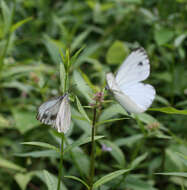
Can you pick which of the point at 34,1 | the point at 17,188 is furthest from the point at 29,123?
the point at 34,1

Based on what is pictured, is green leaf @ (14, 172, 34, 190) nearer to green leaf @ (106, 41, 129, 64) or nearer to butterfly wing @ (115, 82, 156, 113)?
butterfly wing @ (115, 82, 156, 113)

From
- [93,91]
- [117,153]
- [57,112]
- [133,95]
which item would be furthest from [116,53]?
[57,112]

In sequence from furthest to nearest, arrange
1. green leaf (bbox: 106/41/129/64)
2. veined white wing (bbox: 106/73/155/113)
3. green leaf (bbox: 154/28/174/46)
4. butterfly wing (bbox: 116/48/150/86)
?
green leaf (bbox: 106/41/129/64)
green leaf (bbox: 154/28/174/46)
butterfly wing (bbox: 116/48/150/86)
veined white wing (bbox: 106/73/155/113)

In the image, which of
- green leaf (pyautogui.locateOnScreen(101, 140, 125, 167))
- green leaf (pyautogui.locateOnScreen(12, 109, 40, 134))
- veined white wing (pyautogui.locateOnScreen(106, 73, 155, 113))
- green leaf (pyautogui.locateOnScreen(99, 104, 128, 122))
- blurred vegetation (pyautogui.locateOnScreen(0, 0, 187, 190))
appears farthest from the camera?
green leaf (pyautogui.locateOnScreen(12, 109, 40, 134))

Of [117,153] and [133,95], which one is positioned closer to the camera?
[133,95]

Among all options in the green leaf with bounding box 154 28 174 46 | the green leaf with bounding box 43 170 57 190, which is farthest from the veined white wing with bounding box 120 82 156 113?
the green leaf with bounding box 154 28 174 46

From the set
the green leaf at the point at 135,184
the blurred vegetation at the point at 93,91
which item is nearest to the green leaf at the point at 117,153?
the blurred vegetation at the point at 93,91

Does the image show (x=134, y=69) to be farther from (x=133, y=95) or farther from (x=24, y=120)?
(x=24, y=120)
